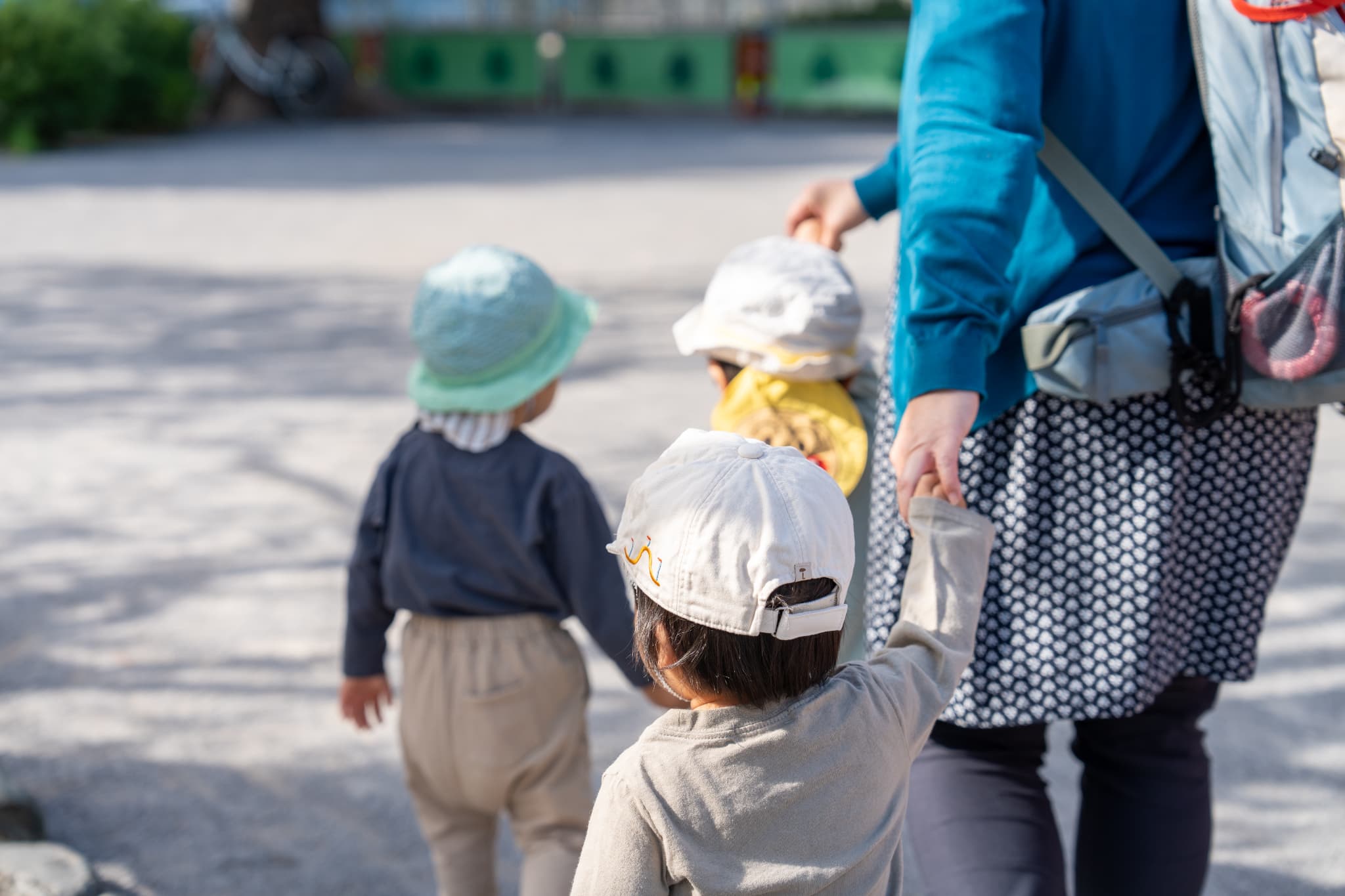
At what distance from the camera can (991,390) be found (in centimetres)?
185

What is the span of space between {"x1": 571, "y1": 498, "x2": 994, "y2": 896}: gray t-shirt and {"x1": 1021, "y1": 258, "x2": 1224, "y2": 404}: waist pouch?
459 mm

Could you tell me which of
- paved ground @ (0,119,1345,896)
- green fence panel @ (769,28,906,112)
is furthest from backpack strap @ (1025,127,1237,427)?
green fence panel @ (769,28,906,112)

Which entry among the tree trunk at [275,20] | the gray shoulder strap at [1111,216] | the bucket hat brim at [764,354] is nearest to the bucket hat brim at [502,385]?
the bucket hat brim at [764,354]

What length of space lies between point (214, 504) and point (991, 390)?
11.1ft

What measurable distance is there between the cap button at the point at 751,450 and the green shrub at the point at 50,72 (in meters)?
14.5

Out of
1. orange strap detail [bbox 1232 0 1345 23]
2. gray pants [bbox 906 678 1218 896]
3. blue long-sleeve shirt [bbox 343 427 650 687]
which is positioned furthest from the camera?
blue long-sleeve shirt [bbox 343 427 650 687]

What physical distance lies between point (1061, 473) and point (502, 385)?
37.2 inches

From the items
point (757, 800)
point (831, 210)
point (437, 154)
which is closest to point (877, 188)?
point (831, 210)

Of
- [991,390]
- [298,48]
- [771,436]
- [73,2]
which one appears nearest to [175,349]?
[771,436]

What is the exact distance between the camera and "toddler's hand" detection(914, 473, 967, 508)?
176 cm

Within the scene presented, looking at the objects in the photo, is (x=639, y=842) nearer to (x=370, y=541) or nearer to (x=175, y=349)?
(x=370, y=541)

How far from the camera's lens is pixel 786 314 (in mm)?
2186

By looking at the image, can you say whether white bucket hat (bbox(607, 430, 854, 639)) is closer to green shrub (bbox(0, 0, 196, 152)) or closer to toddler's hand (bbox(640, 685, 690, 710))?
toddler's hand (bbox(640, 685, 690, 710))

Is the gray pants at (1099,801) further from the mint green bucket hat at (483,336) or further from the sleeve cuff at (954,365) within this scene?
the mint green bucket hat at (483,336)
